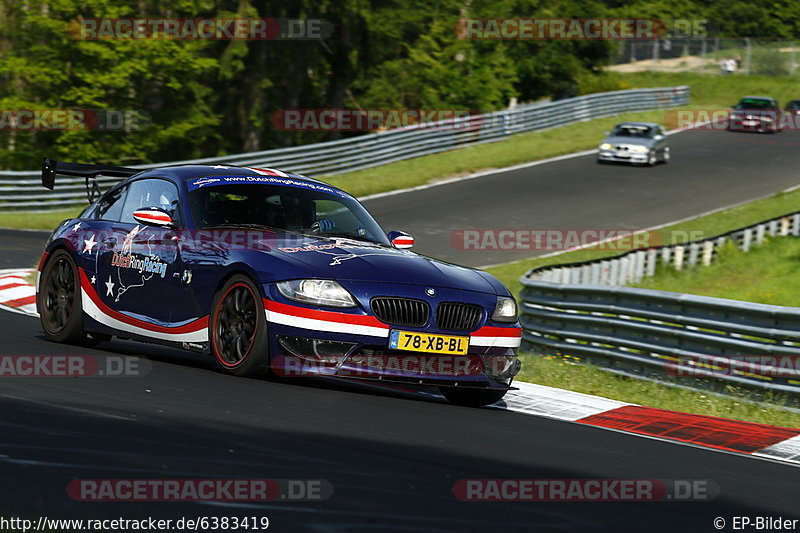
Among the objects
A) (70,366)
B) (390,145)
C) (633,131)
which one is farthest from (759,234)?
(70,366)

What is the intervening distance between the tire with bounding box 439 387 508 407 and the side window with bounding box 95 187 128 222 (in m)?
3.19

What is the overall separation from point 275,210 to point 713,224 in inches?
762

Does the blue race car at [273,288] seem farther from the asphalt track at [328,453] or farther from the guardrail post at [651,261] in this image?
the guardrail post at [651,261]

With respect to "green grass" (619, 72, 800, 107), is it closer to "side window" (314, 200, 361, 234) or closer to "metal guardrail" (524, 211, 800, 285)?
"metal guardrail" (524, 211, 800, 285)

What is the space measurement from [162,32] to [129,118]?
128 inches

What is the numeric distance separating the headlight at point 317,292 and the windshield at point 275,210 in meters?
1.07

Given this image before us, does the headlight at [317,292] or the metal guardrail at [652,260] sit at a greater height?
the headlight at [317,292]

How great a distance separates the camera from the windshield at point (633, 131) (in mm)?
35906

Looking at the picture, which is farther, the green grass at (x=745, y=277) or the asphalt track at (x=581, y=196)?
the asphalt track at (x=581, y=196)

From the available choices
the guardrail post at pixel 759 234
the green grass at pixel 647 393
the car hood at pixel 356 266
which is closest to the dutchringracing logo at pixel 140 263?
the car hood at pixel 356 266

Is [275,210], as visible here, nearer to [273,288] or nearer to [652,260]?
[273,288]

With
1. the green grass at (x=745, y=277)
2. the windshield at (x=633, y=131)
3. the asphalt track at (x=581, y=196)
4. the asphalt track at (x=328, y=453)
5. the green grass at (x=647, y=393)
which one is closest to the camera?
the asphalt track at (x=328, y=453)

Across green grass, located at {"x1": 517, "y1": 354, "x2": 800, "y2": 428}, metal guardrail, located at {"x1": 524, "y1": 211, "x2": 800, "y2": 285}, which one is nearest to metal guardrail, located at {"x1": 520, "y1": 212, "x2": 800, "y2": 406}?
green grass, located at {"x1": 517, "y1": 354, "x2": 800, "y2": 428}

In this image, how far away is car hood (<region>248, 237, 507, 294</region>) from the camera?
777cm
